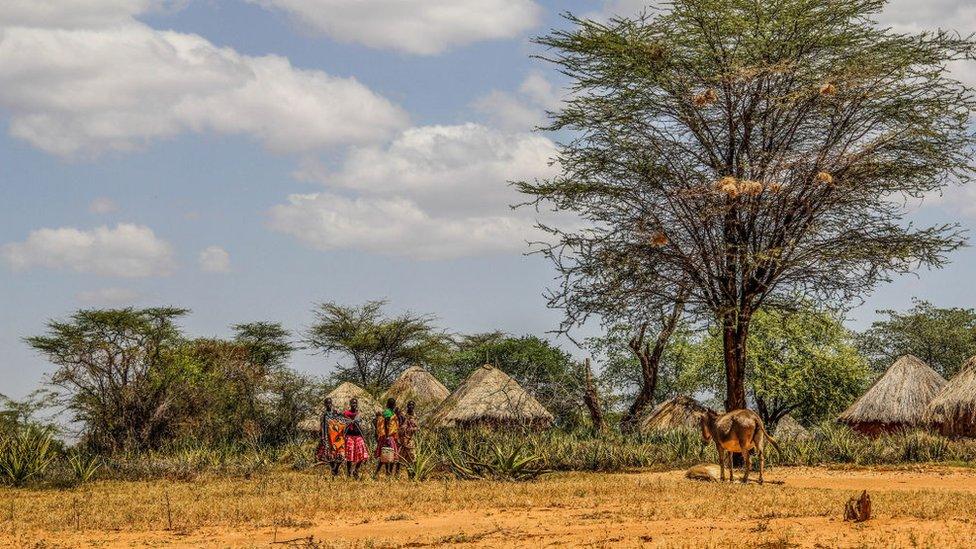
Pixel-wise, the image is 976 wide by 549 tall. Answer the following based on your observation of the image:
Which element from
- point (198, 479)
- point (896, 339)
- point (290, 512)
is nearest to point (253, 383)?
point (198, 479)

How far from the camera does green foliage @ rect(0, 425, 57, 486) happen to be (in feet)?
64.0

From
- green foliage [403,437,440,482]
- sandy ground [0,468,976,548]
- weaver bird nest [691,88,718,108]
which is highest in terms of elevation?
weaver bird nest [691,88,718,108]

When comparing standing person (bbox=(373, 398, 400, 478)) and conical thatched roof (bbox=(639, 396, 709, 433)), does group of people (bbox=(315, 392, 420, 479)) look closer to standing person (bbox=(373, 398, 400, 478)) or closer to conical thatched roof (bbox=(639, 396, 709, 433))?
standing person (bbox=(373, 398, 400, 478))

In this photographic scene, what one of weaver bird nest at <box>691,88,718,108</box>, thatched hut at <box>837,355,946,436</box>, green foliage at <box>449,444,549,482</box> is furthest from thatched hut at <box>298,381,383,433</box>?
weaver bird nest at <box>691,88,718,108</box>

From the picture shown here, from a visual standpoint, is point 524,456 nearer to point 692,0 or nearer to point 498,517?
point 498,517

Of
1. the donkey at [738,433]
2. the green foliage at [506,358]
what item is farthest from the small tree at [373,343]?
the donkey at [738,433]

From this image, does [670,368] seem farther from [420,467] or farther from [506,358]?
[420,467]

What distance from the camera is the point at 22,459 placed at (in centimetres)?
1975

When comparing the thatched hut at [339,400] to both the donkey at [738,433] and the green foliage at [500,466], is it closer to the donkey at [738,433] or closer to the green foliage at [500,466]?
the green foliage at [500,466]

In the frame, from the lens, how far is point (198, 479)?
2022 cm

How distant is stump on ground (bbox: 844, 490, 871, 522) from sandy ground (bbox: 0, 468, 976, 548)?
0.11 metres

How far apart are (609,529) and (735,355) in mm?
11980

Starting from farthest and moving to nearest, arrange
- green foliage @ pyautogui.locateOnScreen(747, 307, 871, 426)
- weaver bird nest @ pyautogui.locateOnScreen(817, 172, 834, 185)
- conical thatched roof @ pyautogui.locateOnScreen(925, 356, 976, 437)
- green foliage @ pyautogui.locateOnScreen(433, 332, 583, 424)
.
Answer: green foliage @ pyautogui.locateOnScreen(433, 332, 583, 424), green foliage @ pyautogui.locateOnScreen(747, 307, 871, 426), conical thatched roof @ pyautogui.locateOnScreen(925, 356, 976, 437), weaver bird nest @ pyautogui.locateOnScreen(817, 172, 834, 185)

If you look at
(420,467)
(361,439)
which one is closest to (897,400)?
(420,467)
